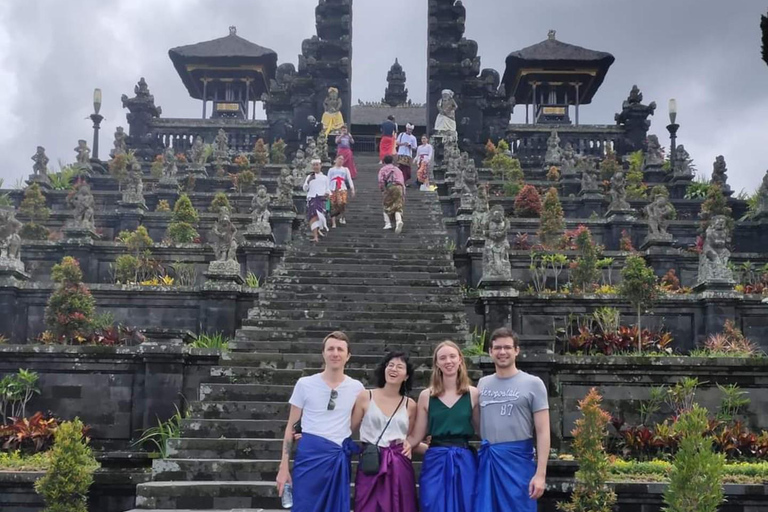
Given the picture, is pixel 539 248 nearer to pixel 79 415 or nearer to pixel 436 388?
pixel 79 415

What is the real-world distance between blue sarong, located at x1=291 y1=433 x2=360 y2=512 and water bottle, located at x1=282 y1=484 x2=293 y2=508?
0.23ft

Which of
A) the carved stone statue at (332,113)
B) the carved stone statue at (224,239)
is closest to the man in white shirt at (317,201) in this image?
the carved stone statue at (224,239)

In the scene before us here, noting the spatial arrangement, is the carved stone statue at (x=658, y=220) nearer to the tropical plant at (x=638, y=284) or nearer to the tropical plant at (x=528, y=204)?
the tropical plant at (x=528, y=204)

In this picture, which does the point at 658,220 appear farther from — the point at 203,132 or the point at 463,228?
the point at 203,132

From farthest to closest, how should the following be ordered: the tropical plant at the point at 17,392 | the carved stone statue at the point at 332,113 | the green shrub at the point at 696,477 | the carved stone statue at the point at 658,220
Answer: the carved stone statue at the point at 332,113
the carved stone statue at the point at 658,220
the tropical plant at the point at 17,392
the green shrub at the point at 696,477

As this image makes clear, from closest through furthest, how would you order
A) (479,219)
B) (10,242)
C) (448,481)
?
1. (448,481)
2. (10,242)
3. (479,219)

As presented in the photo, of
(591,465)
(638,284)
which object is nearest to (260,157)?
(638,284)

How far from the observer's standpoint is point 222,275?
1259cm

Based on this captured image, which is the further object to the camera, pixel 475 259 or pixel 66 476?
pixel 475 259

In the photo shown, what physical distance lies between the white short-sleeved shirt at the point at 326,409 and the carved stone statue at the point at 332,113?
21.4m

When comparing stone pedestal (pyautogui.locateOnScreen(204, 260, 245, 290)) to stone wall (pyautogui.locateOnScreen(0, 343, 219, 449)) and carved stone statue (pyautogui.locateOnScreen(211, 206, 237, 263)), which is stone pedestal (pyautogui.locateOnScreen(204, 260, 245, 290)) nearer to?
carved stone statue (pyautogui.locateOnScreen(211, 206, 237, 263))

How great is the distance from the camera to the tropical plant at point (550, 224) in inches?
610

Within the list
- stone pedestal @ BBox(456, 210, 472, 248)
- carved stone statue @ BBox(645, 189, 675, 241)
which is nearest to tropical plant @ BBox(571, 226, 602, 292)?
carved stone statue @ BBox(645, 189, 675, 241)

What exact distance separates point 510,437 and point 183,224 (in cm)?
1186
